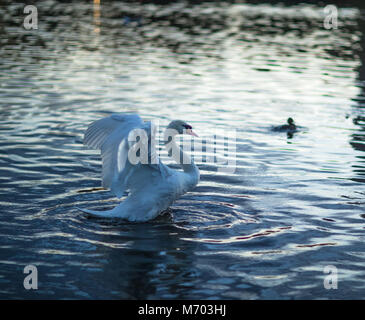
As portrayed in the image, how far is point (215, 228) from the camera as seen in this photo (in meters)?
8.95

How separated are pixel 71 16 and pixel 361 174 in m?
34.9

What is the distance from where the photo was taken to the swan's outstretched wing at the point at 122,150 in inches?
313

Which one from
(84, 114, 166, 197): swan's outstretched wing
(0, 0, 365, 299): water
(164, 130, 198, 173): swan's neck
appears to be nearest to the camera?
(0, 0, 365, 299): water

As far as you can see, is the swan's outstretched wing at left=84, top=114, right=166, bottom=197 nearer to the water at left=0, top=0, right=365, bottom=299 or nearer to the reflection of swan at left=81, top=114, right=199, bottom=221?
the reflection of swan at left=81, top=114, right=199, bottom=221

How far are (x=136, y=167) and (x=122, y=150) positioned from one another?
82 centimetres

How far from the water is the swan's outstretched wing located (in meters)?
0.75

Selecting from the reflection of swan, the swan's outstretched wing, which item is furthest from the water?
the swan's outstretched wing

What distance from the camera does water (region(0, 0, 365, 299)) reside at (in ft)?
24.5

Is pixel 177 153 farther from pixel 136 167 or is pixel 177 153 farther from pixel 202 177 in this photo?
pixel 202 177

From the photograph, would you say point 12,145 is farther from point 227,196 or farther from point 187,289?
point 187,289

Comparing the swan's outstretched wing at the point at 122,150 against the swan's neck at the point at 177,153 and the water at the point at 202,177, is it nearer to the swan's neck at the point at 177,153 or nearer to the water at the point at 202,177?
the swan's neck at the point at 177,153

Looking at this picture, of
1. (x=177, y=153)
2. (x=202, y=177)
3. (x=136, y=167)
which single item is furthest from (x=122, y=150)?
(x=202, y=177)

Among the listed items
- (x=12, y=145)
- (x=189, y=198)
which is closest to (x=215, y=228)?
(x=189, y=198)

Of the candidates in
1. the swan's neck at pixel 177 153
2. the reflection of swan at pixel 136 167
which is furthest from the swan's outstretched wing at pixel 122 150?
the swan's neck at pixel 177 153
